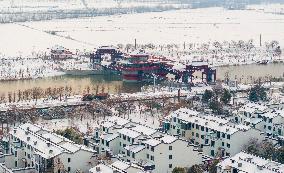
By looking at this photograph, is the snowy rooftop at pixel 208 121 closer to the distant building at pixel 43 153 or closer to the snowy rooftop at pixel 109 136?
the snowy rooftop at pixel 109 136

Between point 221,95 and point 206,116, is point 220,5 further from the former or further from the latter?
point 206,116

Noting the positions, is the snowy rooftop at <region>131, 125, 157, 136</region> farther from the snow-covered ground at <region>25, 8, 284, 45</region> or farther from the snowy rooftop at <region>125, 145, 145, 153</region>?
the snow-covered ground at <region>25, 8, 284, 45</region>

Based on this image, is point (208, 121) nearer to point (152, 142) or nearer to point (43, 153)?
point (152, 142)

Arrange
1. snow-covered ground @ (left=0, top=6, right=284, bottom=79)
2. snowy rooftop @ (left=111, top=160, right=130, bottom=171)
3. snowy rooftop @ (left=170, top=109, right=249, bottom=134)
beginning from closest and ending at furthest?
snowy rooftop @ (left=111, top=160, right=130, bottom=171) → snowy rooftop @ (left=170, top=109, right=249, bottom=134) → snow-covered ground @ (left=0, top=6, right=284, bottom=79)

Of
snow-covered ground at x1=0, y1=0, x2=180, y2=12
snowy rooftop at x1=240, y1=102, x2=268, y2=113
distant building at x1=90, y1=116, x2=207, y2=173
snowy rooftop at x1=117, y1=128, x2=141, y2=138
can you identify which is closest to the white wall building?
distant building at x1=90, y1=116, x2=207, y2=173

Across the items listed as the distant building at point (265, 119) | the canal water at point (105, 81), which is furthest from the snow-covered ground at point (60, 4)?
the distant building at point (265, 119)

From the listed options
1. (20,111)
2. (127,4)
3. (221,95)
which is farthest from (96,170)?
(127,4)
